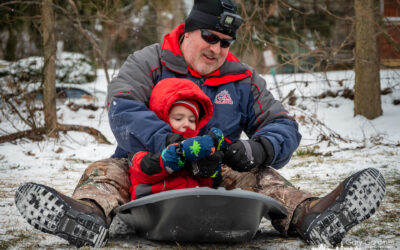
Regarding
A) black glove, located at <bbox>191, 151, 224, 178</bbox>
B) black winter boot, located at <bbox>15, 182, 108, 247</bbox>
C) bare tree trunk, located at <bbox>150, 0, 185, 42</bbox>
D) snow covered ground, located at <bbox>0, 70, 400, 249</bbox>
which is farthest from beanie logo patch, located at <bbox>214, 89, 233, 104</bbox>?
bare tree trunk, located at <bbox>150, 0, 185, 42</bbox>

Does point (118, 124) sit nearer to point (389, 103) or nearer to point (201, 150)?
point (201, 150)

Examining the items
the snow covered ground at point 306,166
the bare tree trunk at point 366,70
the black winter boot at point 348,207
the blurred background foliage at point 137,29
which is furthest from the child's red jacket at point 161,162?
the bare tree trunk at point 366,70

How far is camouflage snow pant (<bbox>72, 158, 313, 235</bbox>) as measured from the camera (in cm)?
207

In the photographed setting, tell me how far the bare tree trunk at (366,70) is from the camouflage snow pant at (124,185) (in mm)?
4651

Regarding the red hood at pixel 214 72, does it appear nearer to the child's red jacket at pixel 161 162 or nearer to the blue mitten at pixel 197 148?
the child's red jacket at pixel 161 162

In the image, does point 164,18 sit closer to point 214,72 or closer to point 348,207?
point 214,72

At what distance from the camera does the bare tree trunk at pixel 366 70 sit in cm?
641

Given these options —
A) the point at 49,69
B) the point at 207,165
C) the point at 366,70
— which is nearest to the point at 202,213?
the point at 207,165

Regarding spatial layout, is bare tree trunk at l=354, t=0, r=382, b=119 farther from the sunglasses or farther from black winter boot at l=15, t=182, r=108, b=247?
black winter boot at l=15, t=182, r=108, b=247

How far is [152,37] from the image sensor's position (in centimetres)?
571

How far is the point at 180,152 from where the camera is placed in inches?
75.1

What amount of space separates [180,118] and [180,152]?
0.43 m

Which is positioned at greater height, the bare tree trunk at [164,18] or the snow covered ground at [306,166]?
the bare tree trunk at [164,18]

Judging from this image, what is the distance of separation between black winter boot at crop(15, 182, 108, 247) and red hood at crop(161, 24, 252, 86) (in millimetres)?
1106
